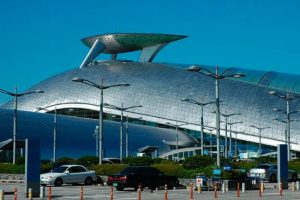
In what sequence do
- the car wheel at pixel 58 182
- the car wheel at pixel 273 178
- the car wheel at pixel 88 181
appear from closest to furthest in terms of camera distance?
the car wheel at pixel 58 182 < the car wheel at pixel 88 181 < the car wheel at pixel 273 178

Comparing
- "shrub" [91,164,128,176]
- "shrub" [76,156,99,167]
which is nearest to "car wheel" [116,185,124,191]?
"shrub" [91,164,128,176]

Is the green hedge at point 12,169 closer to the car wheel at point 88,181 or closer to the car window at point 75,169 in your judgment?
the car wheel at point 88,181

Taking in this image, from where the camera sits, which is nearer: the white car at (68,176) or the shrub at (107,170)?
the white car at (68,176)

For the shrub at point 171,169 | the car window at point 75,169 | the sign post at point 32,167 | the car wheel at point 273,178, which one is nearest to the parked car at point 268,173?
the car wheel at point 273,178

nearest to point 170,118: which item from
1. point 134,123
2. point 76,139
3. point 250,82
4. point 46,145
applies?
point 134,123

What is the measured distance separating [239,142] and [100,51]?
40.0 m

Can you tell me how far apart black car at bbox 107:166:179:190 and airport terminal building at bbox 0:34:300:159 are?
56.7 metres

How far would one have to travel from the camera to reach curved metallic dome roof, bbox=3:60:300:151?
404 feet

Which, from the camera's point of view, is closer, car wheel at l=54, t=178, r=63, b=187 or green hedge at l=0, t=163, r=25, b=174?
car wheel at l=54, t=178, r=63, b=187

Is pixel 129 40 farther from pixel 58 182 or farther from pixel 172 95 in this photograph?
pixel 58 182

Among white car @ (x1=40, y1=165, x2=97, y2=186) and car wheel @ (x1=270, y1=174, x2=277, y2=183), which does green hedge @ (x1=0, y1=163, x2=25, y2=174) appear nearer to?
white car @ (x1=40, y1=165, x2=97, y2=186)

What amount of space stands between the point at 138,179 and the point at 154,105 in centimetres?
8701

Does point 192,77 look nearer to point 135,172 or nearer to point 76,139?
point 76,139

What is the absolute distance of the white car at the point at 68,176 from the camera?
4816 centimetres
